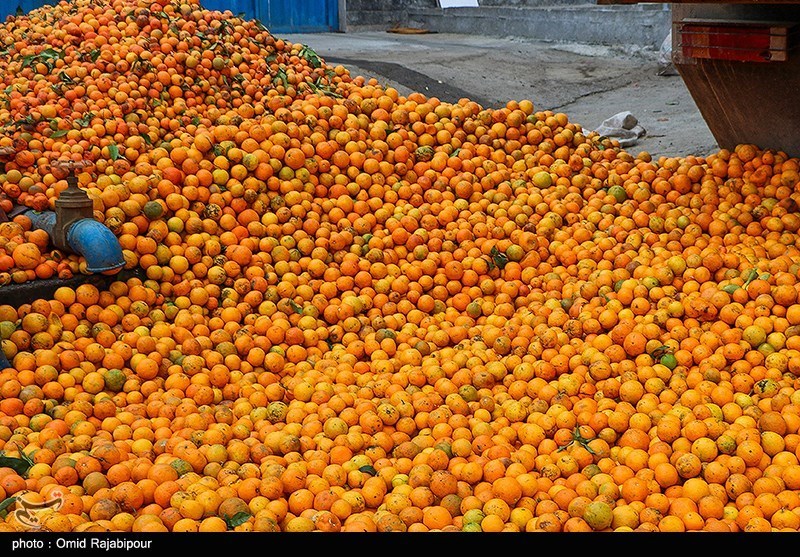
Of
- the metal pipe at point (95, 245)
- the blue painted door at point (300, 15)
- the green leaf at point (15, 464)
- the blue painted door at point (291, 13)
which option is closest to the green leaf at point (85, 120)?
the metal pipe at point (95, 245)

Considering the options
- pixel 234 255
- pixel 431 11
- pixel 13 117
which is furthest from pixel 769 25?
pixel 431 11

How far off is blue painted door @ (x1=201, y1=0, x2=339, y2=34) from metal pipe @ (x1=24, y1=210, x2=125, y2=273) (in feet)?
34.6

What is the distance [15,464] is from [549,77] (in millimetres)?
10139

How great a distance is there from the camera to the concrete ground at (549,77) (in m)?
9.07

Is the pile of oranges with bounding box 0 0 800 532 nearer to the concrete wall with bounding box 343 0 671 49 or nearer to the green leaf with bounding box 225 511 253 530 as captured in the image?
the green leaf with bounding box 225 511 253 530

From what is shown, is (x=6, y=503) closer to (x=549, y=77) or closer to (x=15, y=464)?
(x=15, y=464)

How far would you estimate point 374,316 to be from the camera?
13.6 ft

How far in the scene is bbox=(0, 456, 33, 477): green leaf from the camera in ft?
8.98

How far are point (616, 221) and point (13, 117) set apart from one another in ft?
13.8

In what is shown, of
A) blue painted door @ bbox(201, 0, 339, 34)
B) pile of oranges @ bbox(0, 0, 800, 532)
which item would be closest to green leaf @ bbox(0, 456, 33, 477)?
pile of oranges @ bbox(0, 0, 800, 532)

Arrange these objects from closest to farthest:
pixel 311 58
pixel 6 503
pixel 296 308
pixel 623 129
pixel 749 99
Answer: pixel 6 503, pixel 296 308, pixel 749 99, pixel 311 58, pixel 623 129

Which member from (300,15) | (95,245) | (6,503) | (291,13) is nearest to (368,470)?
(6,503)

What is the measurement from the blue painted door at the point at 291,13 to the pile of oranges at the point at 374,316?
8298 millimetres

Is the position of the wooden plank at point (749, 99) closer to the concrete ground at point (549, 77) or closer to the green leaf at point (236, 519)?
the concrete ground at point (549, 77)
